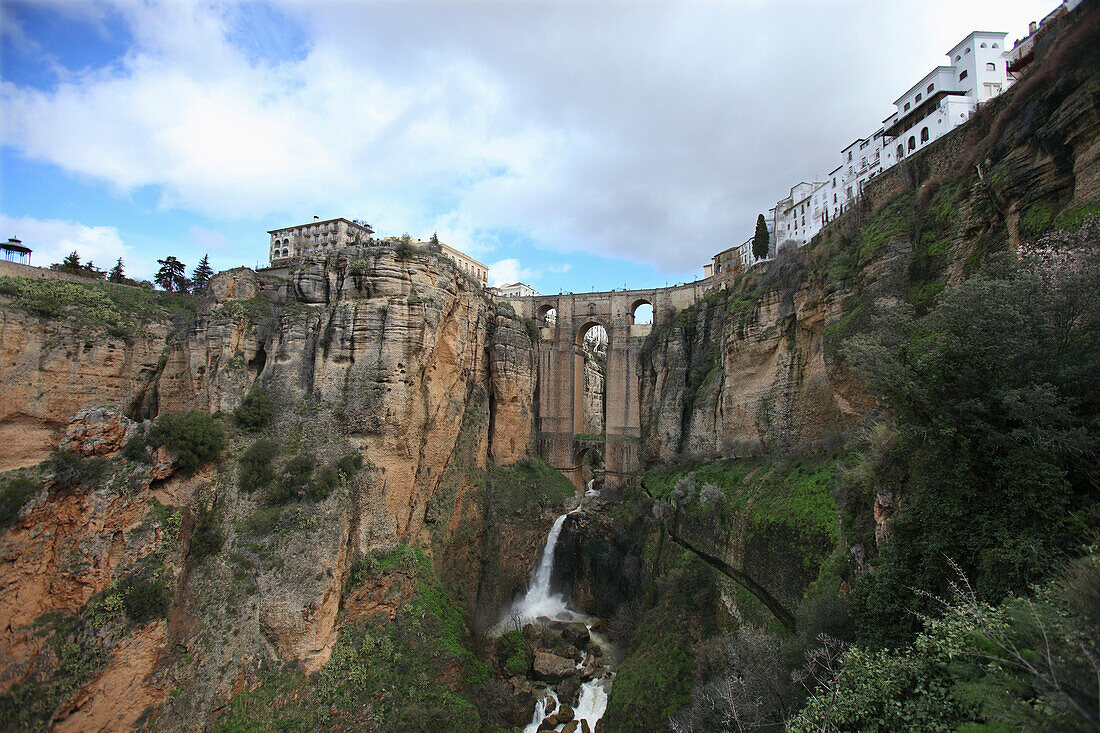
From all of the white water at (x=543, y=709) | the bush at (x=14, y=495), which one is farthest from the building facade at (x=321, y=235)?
the white water at (x=543, y=709)

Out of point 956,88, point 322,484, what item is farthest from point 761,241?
point 322,484

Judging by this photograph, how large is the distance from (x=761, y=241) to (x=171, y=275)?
4339cm

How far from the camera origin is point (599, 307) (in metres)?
37.5

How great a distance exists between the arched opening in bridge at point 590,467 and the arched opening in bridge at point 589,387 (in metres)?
1.51

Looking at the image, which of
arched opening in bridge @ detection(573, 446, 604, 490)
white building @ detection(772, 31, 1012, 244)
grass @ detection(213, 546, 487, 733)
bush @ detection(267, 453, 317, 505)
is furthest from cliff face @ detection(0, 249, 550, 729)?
white building @ detection(772, 31, 1012, 244)

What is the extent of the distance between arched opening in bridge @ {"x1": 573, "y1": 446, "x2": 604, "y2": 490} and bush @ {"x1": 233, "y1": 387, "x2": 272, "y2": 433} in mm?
21286

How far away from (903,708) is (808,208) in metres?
38.6

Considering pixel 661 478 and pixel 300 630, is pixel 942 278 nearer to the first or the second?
pixel 661 478

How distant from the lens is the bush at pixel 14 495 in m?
12.0

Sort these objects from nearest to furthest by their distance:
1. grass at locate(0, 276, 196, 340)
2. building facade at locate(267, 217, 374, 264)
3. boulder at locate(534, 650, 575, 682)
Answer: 1. grass at locate(0, 276, 196, 340)
2. boulder at locate(534, 650, 575, 682)
3. building facade at locate(267, 217, 374, 264)

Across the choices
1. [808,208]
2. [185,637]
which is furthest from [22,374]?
[808,208]

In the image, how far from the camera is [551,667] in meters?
19.9

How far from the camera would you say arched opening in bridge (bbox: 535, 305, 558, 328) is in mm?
38188

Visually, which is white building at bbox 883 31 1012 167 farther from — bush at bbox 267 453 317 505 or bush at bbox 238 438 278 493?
bush at bbox 238 438 278 493
